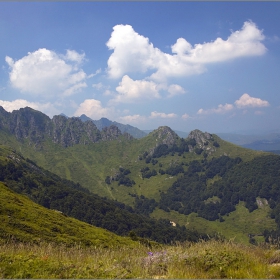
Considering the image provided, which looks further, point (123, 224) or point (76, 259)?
point (123, 224)

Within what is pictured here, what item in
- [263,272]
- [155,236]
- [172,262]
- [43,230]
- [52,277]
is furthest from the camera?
[155,236]

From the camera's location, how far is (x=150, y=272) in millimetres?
8570

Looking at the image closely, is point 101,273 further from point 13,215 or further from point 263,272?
point 13,215

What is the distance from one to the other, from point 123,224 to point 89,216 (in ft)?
89.8

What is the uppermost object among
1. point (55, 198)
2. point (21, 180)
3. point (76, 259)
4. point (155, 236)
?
point (76, 259)

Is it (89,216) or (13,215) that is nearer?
(13,215)

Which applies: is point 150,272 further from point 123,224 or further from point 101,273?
point 123,224

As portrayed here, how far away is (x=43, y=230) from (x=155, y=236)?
493 feet

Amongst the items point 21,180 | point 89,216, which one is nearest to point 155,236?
point 89,216

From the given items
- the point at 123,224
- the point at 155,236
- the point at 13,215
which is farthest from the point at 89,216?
the point at 13,215

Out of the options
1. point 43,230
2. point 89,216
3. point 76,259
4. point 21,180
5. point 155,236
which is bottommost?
point 155,236

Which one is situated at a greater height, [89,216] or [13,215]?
[13,215]

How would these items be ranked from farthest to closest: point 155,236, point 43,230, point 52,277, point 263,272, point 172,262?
point 155,236 < point 43,230 < point 172,262 < point 263,272 < point 52,277

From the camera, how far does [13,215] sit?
157 feet
